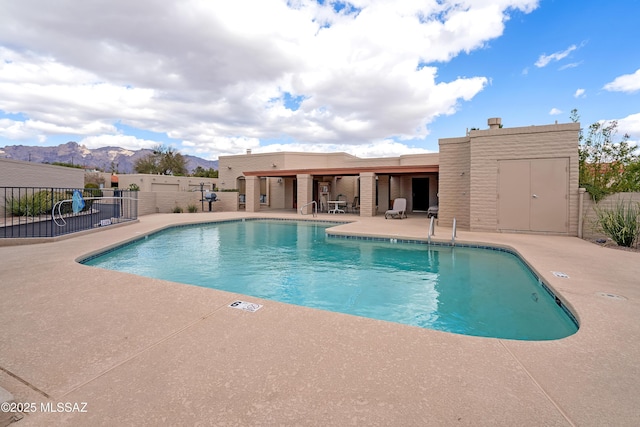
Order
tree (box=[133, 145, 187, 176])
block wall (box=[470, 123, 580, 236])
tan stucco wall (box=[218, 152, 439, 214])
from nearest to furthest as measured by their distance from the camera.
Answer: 1. block wall (box=[470, 123, 580, 236])
2. tan stucco wall (box=[218, 152, 439, 214])
3. tree (box=[133, 145, 187, 176])

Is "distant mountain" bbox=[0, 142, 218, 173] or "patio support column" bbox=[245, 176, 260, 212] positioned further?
"distant mountain" bbox=[0, 142, 218, 173]

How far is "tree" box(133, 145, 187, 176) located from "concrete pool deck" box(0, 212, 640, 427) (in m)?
42.2

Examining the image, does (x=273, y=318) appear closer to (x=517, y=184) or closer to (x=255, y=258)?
(x=255, y=258)

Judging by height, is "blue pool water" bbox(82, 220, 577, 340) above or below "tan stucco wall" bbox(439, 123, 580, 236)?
below

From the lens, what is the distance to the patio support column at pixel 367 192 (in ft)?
52.4

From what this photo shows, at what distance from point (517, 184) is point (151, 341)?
438 inches

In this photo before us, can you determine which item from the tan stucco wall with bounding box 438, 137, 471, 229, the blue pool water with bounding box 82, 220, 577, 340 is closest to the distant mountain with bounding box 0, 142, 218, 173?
the tan stucco wall with bounding box 438, 137, 471, 229

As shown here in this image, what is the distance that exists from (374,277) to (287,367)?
4.25 metres

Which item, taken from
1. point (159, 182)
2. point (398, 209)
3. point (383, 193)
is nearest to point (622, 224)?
point (398, 209)

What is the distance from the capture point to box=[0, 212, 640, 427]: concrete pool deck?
170cm

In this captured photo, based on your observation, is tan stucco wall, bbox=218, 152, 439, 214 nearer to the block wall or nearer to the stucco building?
the stucco building

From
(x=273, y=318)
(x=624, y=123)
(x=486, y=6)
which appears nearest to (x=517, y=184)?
(x=624, y=123)

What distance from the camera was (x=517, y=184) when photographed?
9984mm

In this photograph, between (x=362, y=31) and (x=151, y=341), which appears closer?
(x=151, y=341)
